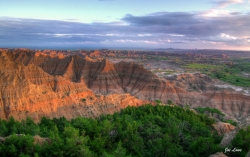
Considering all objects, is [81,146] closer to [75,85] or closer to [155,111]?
[155,111]

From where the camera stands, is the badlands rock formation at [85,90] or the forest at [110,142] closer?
the forest at [110,142]

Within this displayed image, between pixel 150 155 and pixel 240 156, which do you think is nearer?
pixel 240 156

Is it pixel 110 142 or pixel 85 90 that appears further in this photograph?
pixel 85 90

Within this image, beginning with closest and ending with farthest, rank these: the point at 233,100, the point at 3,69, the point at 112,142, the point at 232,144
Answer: the point at 232,144
the point at 112,142
the point at 3,69
the point at 233,100

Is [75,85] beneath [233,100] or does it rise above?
above

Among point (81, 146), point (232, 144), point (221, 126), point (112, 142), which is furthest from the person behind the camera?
point (221, 126)

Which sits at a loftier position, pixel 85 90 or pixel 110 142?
pixel 85 90

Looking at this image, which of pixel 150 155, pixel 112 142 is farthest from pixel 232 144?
pixel 112 142

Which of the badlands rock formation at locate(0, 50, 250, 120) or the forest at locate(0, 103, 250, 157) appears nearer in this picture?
the forest at locate(0, 103, 250, 157)
